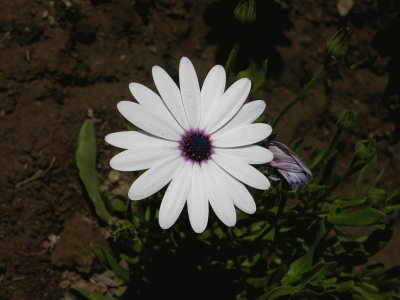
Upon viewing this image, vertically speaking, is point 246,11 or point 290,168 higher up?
point 246,11

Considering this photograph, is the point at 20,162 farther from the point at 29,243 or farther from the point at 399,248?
the point at 399,248

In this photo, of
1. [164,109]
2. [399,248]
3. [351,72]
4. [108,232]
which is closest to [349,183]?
[399,248]

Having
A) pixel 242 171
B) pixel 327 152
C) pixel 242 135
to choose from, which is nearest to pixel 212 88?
pixel 242 135

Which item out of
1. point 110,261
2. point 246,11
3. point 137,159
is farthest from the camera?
point 110,261

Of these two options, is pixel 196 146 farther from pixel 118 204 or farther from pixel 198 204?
pixel 118 204

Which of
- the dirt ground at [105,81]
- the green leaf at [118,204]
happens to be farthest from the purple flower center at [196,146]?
the green leaf at [118,204]

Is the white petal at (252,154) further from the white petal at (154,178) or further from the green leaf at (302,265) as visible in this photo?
the green leaf at (302,265)

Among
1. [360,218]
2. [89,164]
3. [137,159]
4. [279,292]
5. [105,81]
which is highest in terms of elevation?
[105,81]
